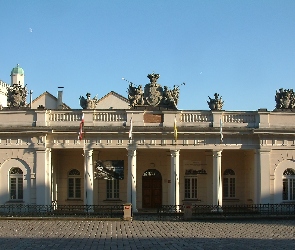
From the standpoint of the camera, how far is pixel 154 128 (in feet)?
121

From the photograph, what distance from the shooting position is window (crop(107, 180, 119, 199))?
1620 inches

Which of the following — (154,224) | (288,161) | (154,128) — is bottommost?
(154,224)

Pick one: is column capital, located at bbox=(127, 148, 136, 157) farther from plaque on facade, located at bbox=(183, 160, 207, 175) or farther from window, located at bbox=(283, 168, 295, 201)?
window, located at bbox=(283, 168, 295, 201)

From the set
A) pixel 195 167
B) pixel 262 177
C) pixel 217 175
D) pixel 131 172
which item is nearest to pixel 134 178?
pixel 131 172

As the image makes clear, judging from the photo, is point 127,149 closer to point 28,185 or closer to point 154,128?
point 154,128

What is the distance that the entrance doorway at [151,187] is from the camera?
41.1 meters

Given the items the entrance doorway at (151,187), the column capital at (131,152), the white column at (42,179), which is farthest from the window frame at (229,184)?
the white column at (42,179)

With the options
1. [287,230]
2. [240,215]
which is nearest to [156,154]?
[240,215]

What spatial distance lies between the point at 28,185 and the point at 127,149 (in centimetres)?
697

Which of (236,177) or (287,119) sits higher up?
(287,119)

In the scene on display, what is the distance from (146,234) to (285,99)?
1820 cm

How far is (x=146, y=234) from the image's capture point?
980 inches

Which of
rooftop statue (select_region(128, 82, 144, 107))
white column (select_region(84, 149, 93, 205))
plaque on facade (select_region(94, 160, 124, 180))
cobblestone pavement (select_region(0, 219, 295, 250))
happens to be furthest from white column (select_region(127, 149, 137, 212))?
cobblestone pavement (select_region(0, 219, 295, 250))

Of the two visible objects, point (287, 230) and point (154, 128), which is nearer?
point (287, 230)
